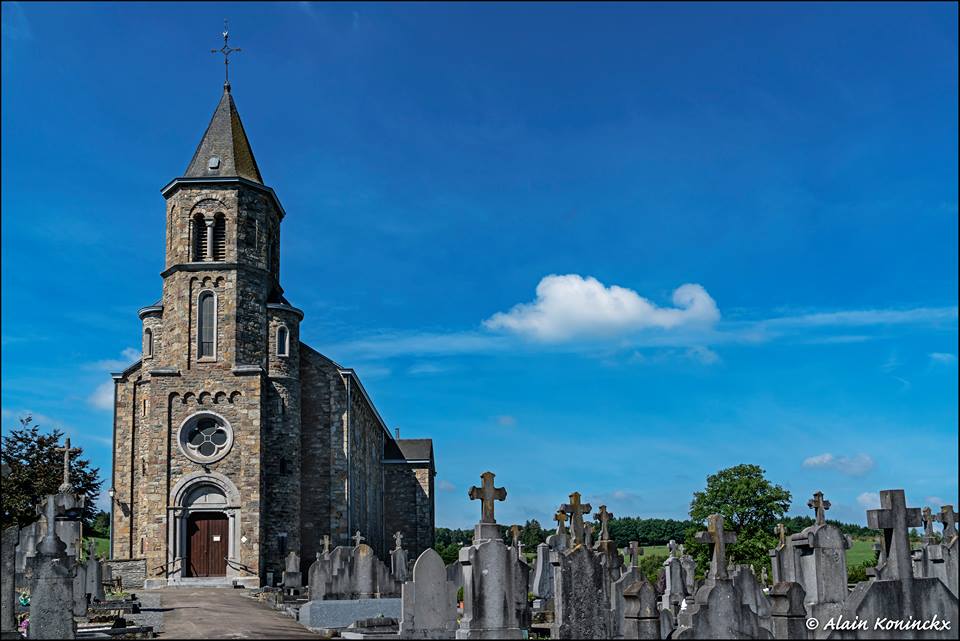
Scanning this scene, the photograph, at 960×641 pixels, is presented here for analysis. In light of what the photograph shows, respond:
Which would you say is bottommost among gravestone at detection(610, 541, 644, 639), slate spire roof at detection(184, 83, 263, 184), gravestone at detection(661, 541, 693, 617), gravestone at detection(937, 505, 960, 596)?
gravestone at detection(661, 541, 693, 617)

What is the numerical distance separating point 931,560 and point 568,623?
7.89 metres

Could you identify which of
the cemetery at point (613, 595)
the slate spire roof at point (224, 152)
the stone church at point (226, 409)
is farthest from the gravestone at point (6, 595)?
the slate spire roof at point (224, 152)

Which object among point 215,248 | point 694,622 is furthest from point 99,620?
point 215,248

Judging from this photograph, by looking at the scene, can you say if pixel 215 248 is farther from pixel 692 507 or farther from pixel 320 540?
pixel 692 507

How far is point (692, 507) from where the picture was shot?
50.2 metres

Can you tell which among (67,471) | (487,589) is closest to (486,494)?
(487,589)

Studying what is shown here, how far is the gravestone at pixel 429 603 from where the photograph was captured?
15.1 meters

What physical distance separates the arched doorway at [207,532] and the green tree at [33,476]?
7.25 m

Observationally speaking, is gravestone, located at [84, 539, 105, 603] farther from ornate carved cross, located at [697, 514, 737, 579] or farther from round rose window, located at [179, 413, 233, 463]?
ornate carved cross, located at [697, 514, 737, 579]

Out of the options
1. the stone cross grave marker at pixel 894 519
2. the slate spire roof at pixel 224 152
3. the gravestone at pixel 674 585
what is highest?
the slate spire roof at pixel 224 152

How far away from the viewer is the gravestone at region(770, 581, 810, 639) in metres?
12.3

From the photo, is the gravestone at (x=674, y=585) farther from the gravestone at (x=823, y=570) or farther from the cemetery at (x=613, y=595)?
the gravestone at (x=823, y=570)

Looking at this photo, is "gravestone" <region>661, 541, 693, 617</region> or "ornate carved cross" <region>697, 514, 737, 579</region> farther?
"gravestone" <region>661, 541, 693, 617</region>

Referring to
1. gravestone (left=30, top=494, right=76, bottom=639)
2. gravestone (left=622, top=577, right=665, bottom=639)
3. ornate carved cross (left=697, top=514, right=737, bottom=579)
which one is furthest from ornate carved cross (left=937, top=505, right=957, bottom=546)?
gravestone (left=30, top=494, right=76, bottom=639)
